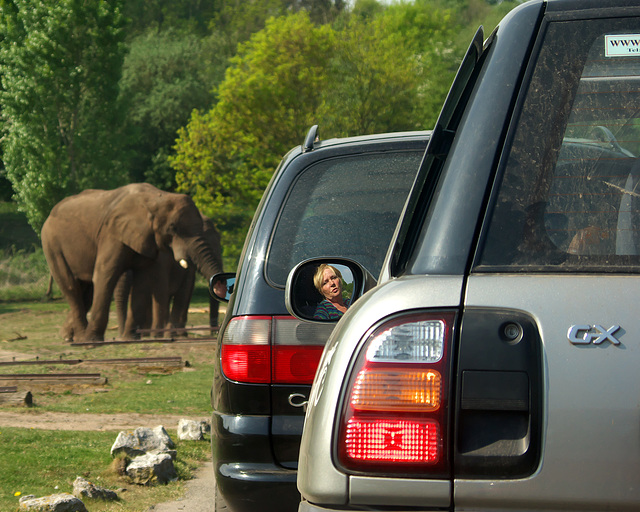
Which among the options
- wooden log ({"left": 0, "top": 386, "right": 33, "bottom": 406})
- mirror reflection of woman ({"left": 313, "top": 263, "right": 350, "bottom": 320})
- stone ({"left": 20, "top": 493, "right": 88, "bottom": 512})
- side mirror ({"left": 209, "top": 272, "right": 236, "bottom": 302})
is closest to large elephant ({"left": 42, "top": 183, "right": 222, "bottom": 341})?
wooden log ({"left": 0, "top": 386, "right": 33, "bottom": 406})

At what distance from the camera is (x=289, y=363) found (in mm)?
3711

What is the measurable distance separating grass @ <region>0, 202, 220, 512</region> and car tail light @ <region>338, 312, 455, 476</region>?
384 cm

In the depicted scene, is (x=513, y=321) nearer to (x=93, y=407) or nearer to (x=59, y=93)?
(x=93, y=407)

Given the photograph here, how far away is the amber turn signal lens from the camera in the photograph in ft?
5.94

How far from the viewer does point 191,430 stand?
7.66 meters

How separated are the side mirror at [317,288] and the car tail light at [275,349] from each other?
0.60 metres

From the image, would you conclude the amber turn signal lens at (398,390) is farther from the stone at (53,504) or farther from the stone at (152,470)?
the stone at (152,470)

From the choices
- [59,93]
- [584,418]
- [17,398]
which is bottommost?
[17,398]

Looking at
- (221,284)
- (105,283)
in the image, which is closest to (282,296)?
(221,284)

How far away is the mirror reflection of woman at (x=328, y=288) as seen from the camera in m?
3.01

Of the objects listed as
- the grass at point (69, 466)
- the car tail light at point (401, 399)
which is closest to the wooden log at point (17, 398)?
the grass at point (69, 466)

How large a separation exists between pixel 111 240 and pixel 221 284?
15560 mm

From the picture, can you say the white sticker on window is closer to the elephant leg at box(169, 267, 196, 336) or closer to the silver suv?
the silver suv

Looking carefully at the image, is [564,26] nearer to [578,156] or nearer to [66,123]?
[578,156]
